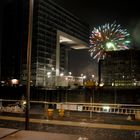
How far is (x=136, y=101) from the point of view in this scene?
56.8m

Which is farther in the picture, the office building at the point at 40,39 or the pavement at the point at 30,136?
the office building at the point at 40,39

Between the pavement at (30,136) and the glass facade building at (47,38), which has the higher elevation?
the glass facade building at (47,38)

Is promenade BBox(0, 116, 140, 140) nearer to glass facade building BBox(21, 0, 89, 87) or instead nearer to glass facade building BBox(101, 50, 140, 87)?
glass facade building BBox(21, 0, 89, 87)

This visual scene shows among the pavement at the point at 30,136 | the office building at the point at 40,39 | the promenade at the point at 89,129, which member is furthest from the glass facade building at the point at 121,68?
the pavement at the point at 30,136

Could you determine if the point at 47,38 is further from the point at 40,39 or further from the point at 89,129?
the point at 89,129

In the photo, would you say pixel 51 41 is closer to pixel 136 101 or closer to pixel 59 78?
pixel 59 78

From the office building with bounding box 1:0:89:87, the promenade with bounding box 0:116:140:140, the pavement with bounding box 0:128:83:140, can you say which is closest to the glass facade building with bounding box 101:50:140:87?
the office building with bounding box 1:0:89:87

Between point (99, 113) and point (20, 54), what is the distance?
9357 cm

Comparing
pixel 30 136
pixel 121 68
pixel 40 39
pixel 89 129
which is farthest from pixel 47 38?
pixel 30 136

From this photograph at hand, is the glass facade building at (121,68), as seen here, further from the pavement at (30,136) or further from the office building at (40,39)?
the pavement at (30,136)

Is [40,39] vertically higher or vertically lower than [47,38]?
lower

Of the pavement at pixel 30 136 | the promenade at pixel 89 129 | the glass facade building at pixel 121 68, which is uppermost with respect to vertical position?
the glass facade building at pixel 121 68

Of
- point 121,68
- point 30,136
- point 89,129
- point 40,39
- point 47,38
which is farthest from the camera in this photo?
point 47,38

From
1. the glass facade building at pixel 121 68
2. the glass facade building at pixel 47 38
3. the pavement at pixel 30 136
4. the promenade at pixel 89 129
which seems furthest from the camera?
the glass facade building at pixel 47 38
